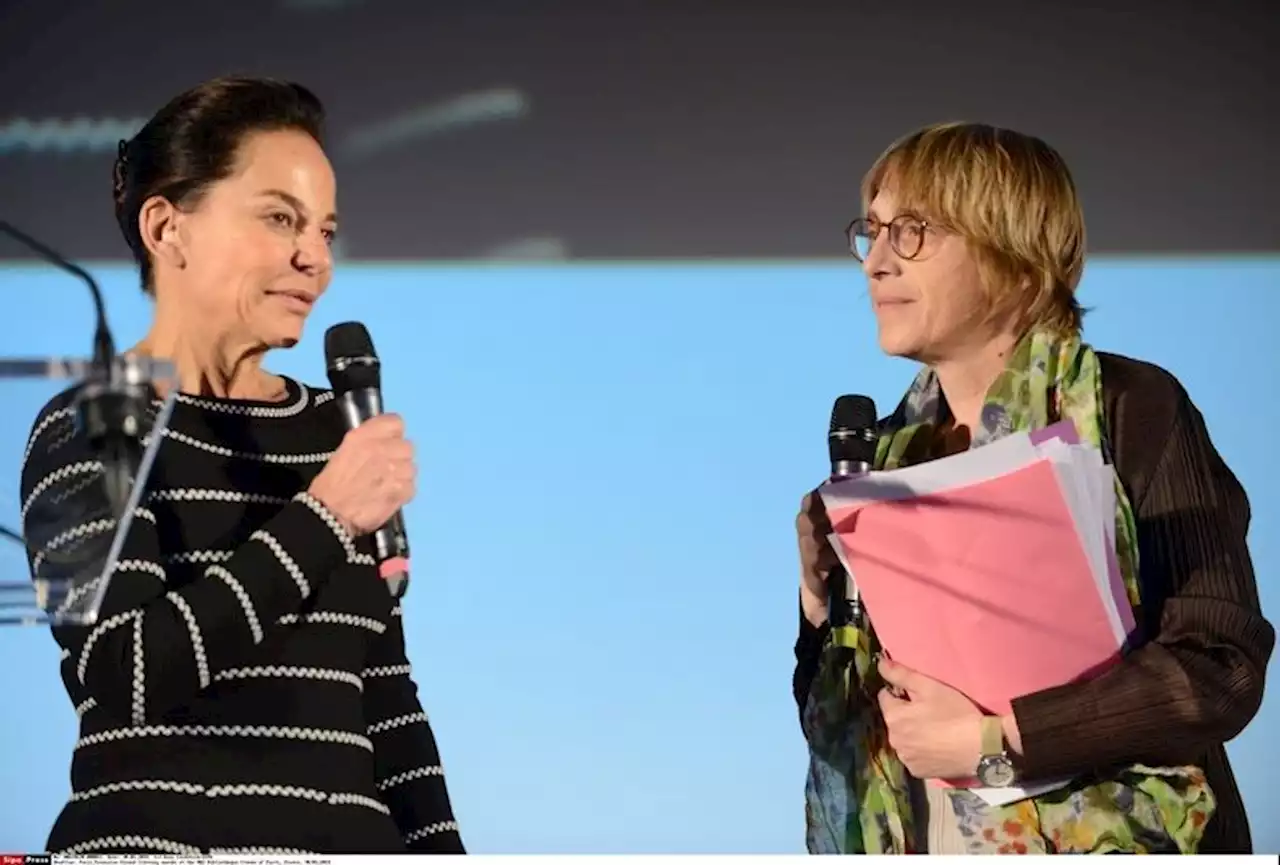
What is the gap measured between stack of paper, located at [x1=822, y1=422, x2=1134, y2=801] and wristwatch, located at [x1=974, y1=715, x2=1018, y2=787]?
27 millimetres

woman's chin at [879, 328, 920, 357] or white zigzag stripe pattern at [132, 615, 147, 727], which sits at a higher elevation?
woman's chin at [879, 328, 920, 357]

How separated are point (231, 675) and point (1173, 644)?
1192 mm

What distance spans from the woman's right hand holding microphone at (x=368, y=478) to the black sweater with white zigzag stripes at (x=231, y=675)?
0.08 feet

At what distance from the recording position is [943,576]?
2201 millimetres

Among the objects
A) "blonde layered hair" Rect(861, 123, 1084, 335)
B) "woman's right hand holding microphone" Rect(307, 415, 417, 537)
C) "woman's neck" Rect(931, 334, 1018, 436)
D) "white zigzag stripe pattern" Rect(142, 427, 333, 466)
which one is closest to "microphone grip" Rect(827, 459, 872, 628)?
"woman's neck" Rect(931, 334, 1018, 436)

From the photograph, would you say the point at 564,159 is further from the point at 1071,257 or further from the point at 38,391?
the point at 38,391

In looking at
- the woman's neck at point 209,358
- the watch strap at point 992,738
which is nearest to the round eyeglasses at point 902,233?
the watch strap at point 992,738

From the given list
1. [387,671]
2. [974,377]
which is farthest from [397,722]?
[974,377]

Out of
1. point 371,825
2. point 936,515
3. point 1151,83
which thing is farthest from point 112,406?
point 1151,83

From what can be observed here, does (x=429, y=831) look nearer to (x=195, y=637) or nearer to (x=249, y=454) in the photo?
(x=195, y=637)

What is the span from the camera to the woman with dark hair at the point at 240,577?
2031 millimetres

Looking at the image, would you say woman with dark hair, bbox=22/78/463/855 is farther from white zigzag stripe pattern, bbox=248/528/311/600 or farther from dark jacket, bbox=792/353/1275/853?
dark jacket, bbox=792/353/1275/853

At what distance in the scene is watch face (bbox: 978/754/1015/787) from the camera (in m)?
2.23

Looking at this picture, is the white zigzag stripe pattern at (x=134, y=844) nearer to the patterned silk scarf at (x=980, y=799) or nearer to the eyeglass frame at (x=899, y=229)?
the patterned silk scarf at (x=980, y=799)
